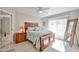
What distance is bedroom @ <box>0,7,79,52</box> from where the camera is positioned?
69.2 inches

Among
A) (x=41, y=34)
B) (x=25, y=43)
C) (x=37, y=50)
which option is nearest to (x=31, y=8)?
(x=41, y=34)

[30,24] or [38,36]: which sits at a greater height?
[30,24]

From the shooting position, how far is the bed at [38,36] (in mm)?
1806

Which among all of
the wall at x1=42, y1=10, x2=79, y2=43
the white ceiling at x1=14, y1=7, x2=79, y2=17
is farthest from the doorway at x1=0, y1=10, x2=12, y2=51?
the wall at x1=42, y1=10, x2=79, y2=43

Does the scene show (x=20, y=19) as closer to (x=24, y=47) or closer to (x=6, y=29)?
(x=6, y=29)

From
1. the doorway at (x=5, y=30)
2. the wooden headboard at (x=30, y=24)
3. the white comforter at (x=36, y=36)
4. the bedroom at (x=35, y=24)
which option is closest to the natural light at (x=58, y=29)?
the bedroom at (x=35, y=24)

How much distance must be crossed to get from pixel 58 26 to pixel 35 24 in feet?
1.56

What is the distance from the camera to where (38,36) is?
5.91 ft

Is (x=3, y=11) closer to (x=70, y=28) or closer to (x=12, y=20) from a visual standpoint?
(x=12, y=20)

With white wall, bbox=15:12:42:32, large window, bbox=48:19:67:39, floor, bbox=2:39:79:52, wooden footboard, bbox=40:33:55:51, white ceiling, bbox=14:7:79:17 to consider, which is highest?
white ceiling, bbox=14:7:79:17

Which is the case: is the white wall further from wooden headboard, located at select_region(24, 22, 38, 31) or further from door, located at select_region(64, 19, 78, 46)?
door, located at select_region(64, 19, 78, 46)

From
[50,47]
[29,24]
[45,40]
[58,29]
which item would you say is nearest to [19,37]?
[29,24]

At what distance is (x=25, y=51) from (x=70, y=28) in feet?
3.33
